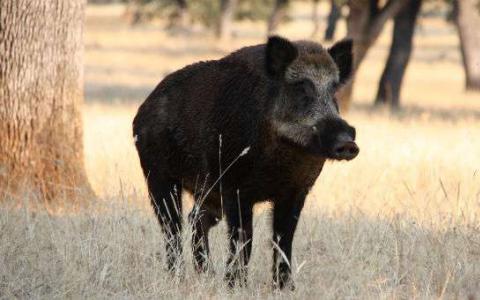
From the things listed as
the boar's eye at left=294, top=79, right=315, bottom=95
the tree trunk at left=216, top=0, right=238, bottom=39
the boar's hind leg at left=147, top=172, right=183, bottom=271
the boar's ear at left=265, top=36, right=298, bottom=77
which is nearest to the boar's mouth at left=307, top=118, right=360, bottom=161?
the boar's eye at left=294, top=79, right=315, bottom=95

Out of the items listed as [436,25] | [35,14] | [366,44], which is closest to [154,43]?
[436,25]

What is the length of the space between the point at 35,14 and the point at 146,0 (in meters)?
52.6

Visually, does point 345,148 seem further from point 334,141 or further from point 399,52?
point 399,52

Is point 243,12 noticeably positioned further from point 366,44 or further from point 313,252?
point 313,252

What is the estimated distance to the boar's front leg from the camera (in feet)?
21.9

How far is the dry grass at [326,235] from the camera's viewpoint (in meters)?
6.43

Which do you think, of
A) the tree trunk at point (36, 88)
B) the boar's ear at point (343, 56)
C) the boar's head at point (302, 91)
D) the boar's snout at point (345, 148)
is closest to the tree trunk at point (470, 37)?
the tree trunk at point (36, 88)

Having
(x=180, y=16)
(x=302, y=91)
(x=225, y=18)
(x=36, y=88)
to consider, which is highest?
(x=302, y=91)

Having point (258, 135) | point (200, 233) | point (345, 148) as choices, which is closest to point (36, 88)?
point (200, 233)

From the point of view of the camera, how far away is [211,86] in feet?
23.3

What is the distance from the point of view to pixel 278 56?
6527 millimetres

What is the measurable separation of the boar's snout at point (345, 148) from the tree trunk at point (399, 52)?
18.0m

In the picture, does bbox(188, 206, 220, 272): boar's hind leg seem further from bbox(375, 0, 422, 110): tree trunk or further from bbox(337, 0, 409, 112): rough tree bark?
bbox(375, 0, 422, 110): tree trunk

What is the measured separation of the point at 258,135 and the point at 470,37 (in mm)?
24988
